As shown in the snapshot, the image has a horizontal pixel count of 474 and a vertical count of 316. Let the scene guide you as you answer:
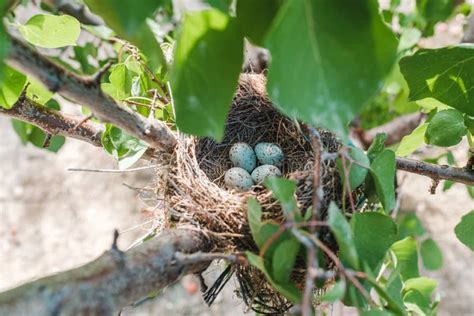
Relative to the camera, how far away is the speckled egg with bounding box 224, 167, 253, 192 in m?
0.88

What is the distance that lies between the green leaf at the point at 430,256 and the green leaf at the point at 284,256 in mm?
914

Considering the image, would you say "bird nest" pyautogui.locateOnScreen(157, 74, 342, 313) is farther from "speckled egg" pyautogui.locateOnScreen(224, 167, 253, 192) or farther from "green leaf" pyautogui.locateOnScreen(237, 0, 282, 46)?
"green leaf" pyautogui.locateOnScreen(237, 0, 282, 46)

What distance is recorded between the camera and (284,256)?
0.52 meters

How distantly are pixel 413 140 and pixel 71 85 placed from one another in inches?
21.2

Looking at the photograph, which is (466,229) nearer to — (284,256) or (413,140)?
(413,140)

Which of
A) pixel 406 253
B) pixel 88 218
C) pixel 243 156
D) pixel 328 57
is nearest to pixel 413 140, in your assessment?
pixel 406 253

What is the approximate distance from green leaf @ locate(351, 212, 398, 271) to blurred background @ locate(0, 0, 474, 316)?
74.6 inches

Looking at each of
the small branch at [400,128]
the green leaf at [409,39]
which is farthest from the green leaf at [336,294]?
the small branch at [400,128]

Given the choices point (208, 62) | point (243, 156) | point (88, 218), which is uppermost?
point (208, 62)

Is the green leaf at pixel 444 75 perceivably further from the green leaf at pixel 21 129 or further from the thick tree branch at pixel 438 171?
the green leaf at pixel 21 129

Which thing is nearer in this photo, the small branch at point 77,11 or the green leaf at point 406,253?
the green leaf at point 406,253

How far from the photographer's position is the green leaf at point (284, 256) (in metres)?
0.52

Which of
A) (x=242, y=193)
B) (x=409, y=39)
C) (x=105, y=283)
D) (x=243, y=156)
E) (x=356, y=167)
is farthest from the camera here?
(x=409, y=39)

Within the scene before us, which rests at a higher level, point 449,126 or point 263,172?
point 449,126
